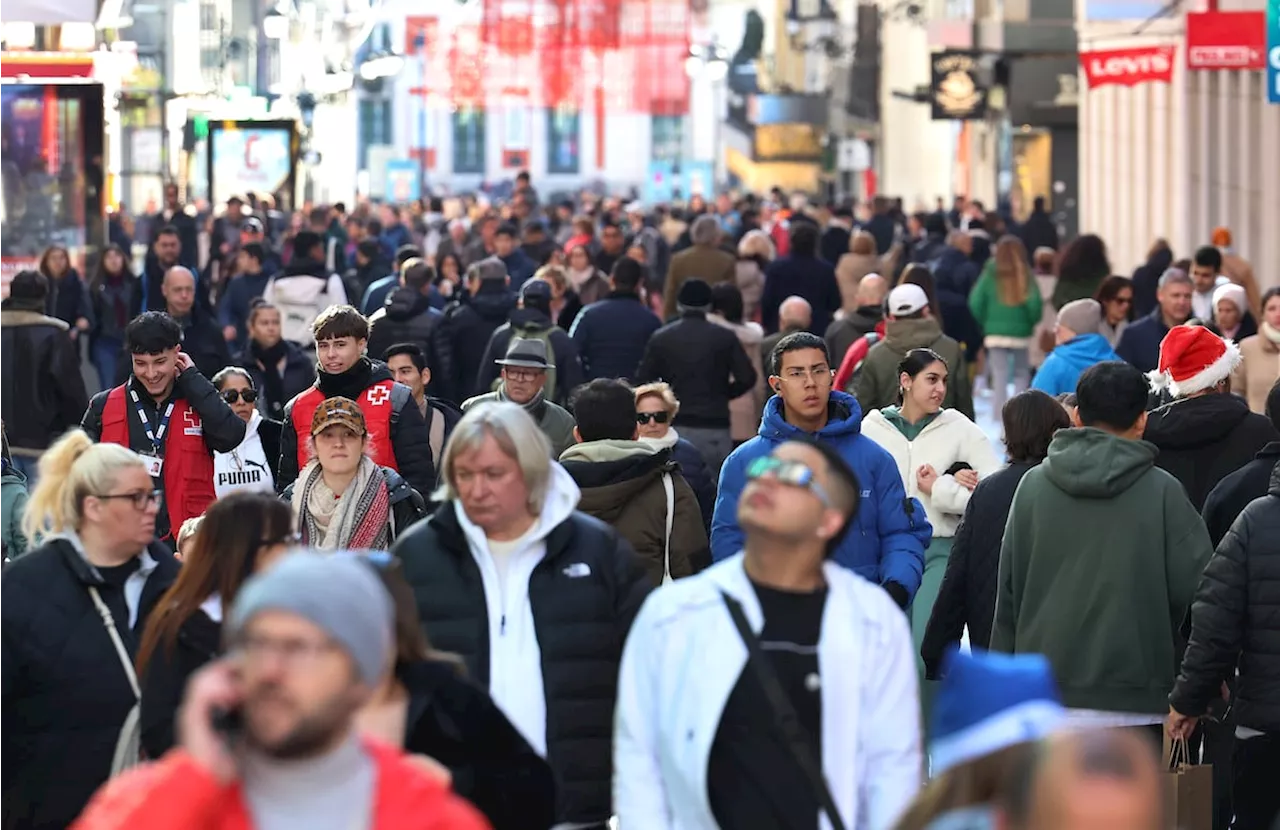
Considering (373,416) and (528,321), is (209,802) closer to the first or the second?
(373,416)

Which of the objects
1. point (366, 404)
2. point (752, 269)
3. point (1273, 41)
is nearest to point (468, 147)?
point (752, 269)

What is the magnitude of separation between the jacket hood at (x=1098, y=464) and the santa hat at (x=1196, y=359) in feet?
6.82

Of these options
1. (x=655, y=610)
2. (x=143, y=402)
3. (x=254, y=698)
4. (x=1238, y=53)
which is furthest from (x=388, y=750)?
(x=1238, y=53)

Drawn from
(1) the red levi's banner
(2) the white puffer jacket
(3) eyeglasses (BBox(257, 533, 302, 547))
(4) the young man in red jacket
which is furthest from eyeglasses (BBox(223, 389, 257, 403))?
(1) the red levi's banner

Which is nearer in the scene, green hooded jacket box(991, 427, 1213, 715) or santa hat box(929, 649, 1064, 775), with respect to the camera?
santa hat box(929, 649, 1064, 775)

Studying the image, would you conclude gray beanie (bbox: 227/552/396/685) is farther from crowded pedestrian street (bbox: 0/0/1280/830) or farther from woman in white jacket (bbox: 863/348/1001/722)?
woman in white jacket (bbox: 863/348/1001/722)

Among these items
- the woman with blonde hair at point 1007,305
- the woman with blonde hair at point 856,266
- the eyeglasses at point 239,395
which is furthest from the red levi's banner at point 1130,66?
the eyeglasses at point 239,395

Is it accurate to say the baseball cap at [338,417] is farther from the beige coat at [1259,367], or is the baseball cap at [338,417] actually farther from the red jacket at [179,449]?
the beige coat at [1259,367]

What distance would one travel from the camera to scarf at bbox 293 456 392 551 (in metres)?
8.23

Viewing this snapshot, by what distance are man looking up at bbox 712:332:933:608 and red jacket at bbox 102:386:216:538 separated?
2.37 meters

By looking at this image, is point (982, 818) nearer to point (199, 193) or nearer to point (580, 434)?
point (580, 434)

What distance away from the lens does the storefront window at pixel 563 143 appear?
134 meters

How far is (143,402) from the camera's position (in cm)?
995

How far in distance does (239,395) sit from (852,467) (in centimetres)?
381
